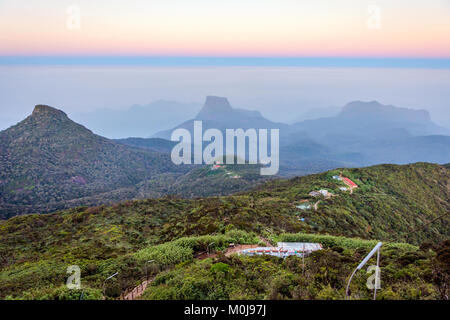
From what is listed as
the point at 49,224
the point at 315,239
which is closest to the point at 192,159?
the point at 49,224

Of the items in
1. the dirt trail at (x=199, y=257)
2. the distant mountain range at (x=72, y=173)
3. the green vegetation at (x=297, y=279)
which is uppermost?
the green vegetation at (x=297, y=279)

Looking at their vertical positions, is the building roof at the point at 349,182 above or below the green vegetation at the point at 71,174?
above

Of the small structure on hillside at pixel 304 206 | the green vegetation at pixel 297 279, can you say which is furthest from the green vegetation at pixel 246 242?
the small structure on hillside at pixel 304 206

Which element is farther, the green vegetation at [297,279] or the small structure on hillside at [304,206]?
the small structure on hillside at [304,206]

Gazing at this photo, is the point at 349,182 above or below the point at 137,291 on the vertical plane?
below

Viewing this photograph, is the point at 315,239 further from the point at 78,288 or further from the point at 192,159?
the point at 192,159

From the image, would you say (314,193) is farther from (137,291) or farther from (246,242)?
(137,291)

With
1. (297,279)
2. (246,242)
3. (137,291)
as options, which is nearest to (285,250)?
(246,242)

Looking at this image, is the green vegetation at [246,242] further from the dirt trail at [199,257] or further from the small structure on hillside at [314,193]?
the small structure on hillside at [314,193]

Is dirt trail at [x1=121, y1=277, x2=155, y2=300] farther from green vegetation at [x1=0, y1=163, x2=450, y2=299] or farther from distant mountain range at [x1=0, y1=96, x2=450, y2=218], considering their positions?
distant mountain range at [x1=0, y1=96, x2=450, y2=218]

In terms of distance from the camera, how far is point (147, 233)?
25250 millimetres

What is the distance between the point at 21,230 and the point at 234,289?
90.2 ft

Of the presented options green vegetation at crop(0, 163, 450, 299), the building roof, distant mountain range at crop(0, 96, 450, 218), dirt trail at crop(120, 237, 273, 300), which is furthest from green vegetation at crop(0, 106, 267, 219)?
dirt trail at crop(120, 237, 273, 300)

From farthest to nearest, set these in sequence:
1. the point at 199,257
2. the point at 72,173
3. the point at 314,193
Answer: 1. the point at 72,173
2. the point at 314,193
3. the point at 199,257
